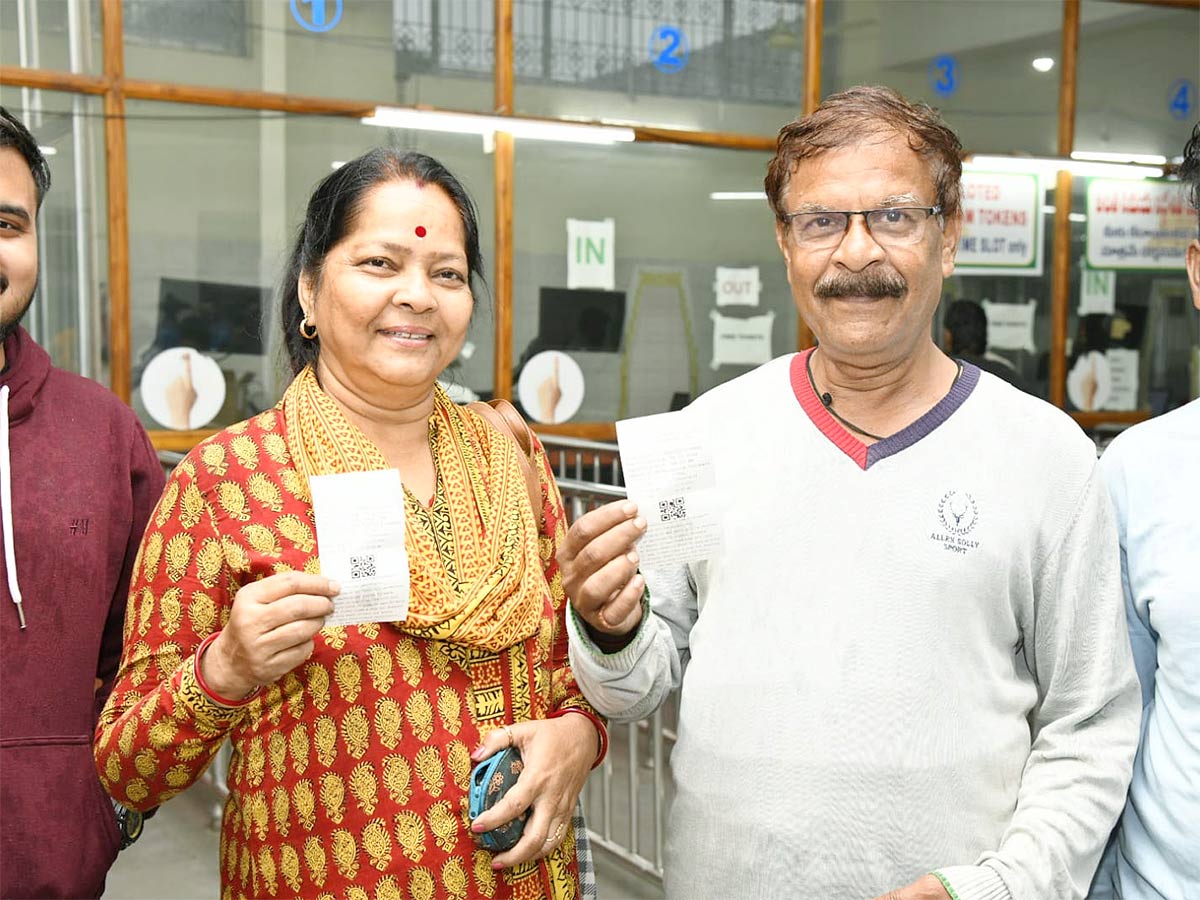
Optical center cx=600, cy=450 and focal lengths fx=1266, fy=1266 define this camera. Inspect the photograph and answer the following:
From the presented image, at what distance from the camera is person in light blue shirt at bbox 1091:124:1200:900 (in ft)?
5.95

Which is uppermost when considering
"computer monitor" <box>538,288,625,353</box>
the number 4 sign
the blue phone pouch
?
the number 4 sign

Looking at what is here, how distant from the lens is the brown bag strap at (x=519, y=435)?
7.51 feet

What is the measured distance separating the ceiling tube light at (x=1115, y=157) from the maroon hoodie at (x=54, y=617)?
26.7 ft

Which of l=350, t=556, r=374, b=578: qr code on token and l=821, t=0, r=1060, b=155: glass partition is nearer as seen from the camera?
l=350, t=556, r=374, b=578: qr code on token

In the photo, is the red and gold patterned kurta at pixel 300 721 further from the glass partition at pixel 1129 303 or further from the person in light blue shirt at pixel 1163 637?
the glass partition at pixel 1129 303

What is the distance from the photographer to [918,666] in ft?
6.07

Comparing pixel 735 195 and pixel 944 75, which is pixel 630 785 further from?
pixel 944 75

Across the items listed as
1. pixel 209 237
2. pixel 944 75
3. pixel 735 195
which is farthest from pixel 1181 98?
pixel 209 237

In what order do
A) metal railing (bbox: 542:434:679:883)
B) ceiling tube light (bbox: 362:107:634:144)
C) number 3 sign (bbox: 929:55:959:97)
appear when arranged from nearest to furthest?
metal railing (bbox: 542:434:679:883) → ceiling tube light (bbox: 362:107:634:144) → number 3 sign (bbox: 929:55:959:97)

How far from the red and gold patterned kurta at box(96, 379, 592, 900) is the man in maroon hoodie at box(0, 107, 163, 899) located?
16 centimetres

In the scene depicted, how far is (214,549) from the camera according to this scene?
6.38 feet

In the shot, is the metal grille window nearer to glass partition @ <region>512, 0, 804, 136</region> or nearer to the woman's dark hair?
glass partition @ <region>512, 0, 804, 136</region>

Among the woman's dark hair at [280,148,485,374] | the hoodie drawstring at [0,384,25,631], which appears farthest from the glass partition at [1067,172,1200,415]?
the hoodie drawstring at [0,384,25,631]

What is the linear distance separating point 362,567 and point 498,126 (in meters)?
6.06
